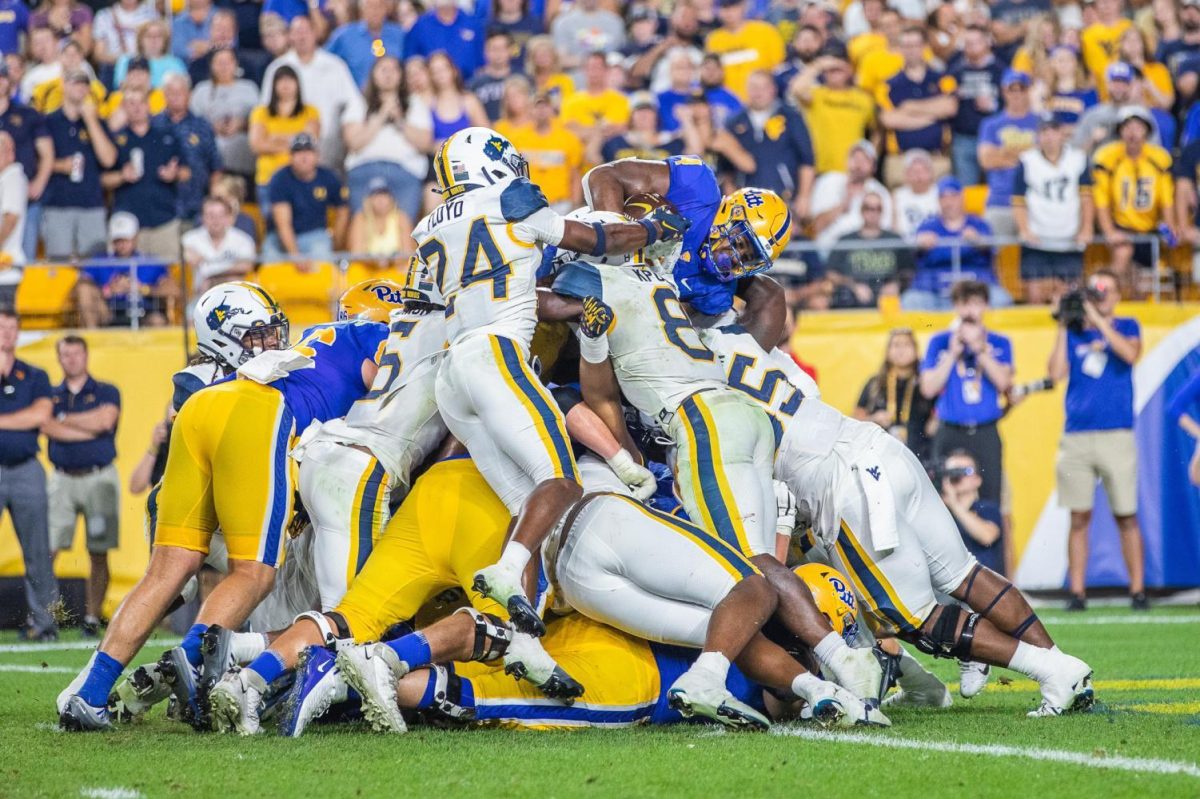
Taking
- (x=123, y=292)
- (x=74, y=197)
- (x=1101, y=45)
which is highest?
(x=1101, y=45)

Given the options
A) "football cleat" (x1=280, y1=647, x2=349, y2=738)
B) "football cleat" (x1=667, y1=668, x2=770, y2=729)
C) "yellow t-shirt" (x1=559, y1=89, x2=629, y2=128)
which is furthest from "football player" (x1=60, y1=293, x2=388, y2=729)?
"yellow t-shirt" (x1=559, y1=89, x2=629, y2=128)

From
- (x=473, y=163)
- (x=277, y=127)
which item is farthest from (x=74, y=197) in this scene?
(x=473, y=163)

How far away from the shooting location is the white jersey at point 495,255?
6359 millimetres

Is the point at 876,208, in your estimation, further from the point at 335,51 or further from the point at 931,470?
the point at 335,51

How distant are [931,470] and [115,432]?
5.41 m

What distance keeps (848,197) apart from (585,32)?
10.2 feet

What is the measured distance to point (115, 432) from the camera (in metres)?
10.9

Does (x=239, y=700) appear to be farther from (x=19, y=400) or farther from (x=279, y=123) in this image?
(x=279, y=123)

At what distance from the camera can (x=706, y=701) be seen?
5258 mm

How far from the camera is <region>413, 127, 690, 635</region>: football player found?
5938 millimetres

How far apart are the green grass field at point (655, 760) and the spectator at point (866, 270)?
5.65 meters

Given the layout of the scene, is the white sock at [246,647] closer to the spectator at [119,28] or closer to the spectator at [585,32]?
the spectator at [585,32]

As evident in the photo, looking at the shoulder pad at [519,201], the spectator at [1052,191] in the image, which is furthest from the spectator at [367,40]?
the shoulder pad at [519,201]

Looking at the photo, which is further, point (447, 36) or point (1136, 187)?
point (447, 36)
